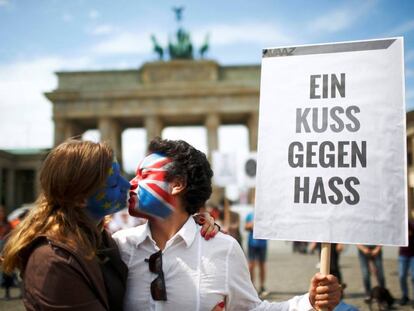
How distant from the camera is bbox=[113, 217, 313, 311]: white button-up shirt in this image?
2105 millimetres

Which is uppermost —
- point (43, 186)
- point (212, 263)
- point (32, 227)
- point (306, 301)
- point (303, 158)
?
point (303, 158)

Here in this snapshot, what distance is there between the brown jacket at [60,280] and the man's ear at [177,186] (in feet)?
1.93

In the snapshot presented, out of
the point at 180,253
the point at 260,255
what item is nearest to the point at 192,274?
the point at 180,253

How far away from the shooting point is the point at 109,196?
212 centimetres

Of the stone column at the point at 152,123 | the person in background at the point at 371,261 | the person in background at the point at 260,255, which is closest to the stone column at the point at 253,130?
the stone column at the point at 152,123

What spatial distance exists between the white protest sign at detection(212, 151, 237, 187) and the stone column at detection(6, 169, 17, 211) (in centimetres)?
3405

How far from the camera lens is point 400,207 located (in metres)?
2.14

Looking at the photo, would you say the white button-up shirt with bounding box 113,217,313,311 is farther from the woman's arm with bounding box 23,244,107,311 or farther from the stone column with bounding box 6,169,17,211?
the stone column with bounding box 6,169,17,211

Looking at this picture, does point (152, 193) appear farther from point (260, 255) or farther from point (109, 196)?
point (260, 255)

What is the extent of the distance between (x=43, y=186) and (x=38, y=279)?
16.8 inches

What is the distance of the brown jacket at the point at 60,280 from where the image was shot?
1.70 meters

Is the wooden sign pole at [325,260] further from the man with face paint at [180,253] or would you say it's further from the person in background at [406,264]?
the person in background at [406,264]

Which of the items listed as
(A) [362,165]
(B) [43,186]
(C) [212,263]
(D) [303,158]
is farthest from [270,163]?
(B) [43,186]

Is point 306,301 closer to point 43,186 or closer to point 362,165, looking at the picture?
point 362,165
